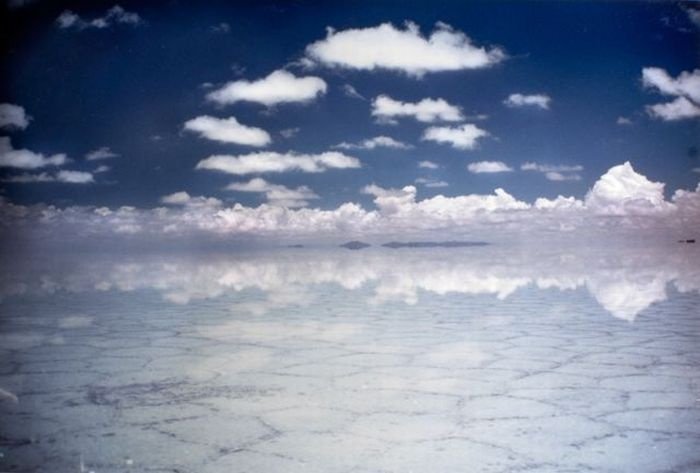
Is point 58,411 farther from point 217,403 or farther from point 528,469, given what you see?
point 528,469

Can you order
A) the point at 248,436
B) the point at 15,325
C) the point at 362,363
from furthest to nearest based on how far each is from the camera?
the point at 15,325 < the point at 362,363 < the point at 248,436

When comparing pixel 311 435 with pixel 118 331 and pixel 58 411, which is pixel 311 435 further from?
pixel 118 331

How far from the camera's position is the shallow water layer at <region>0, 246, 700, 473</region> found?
5.90ft

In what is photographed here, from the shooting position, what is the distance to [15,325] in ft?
14.6

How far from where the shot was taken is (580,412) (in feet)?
7.07

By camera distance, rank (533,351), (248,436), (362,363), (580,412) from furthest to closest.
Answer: (533,351) → (362,363) → (580,412) → (248,436)

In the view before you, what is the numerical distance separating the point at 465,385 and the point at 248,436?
1.03 metres

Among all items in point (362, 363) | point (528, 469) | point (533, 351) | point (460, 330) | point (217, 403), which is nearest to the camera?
point (528, 469)

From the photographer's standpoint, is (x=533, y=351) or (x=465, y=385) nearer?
(x=465, y=385)

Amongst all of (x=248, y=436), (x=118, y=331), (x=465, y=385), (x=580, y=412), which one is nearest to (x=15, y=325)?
(x=118, y=331)

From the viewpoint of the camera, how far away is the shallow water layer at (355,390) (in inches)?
70.8

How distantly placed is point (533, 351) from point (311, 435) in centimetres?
175

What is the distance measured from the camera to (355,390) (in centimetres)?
247

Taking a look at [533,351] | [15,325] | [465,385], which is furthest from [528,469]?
[15,325]
